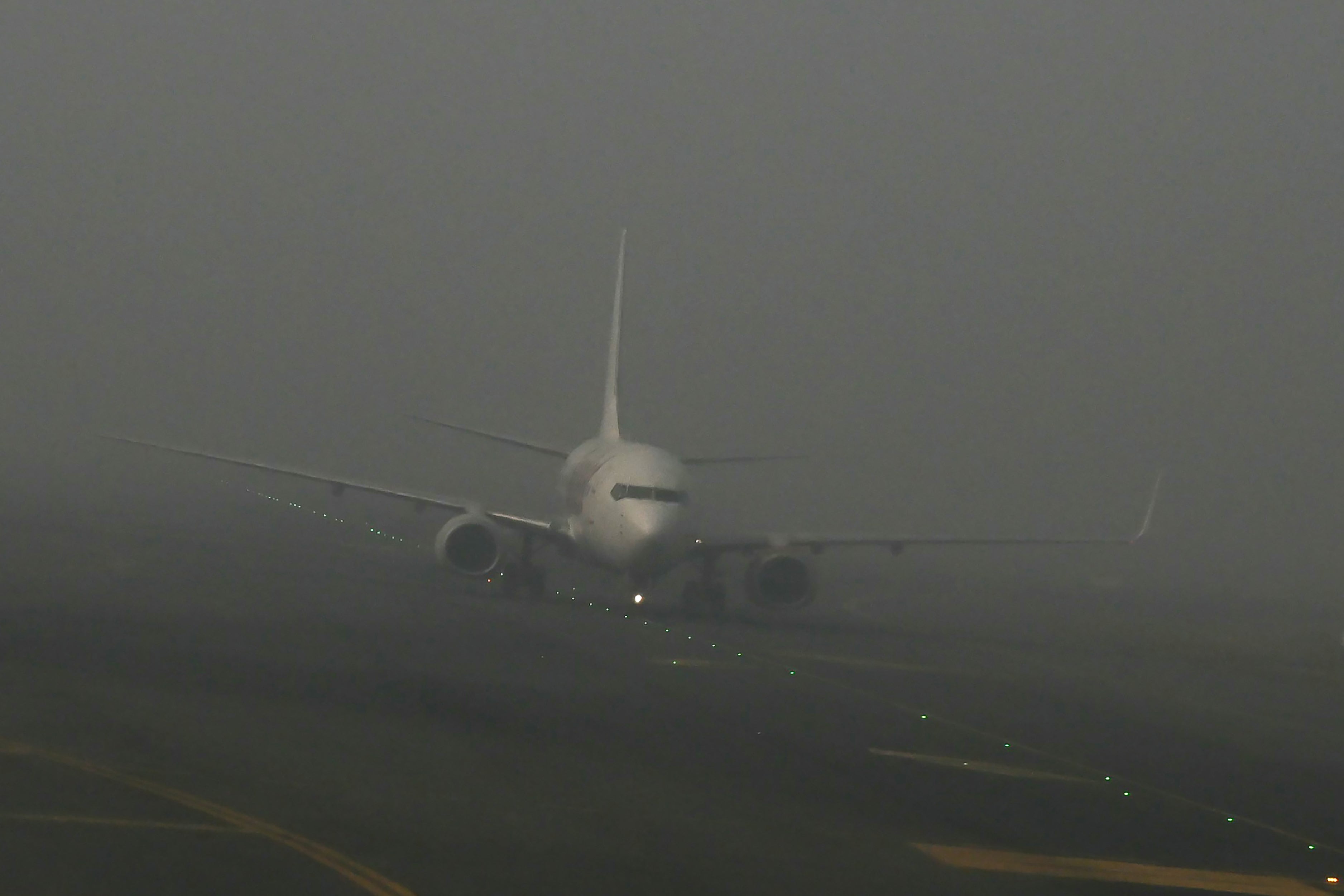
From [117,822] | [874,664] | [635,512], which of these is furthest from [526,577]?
[117,822]

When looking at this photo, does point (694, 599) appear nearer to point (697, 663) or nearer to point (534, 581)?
point (534, 581)

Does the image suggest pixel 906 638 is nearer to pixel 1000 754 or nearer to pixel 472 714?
pixel 1000 754

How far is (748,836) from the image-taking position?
14.2 m

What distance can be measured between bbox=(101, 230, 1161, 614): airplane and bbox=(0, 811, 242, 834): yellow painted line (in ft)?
74.4

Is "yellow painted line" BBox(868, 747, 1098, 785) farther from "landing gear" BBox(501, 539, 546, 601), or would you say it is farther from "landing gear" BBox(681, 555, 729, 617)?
"landing gear" BBox(501, 539, 546, 601)

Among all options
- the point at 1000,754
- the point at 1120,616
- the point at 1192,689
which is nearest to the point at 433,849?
the point at 1000,754

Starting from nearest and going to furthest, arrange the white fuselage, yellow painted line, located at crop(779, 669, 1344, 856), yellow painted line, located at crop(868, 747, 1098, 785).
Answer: yellow painted line, located at crop(779, 669, 1344, 856)
yellow painted line, located at crop(868, 747, 1098, 785)
the white fuselage

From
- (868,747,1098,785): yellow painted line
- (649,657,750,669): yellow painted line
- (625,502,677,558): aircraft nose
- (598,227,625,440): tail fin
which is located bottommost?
(868,747,1098,785): yellow painted line

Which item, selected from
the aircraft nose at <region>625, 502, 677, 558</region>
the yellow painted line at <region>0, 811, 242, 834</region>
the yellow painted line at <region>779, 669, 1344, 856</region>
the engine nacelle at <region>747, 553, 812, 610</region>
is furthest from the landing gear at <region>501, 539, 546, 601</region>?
the yellow painted line at <region>0, 811, 242, 834</region>

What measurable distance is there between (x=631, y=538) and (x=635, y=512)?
1.85ft

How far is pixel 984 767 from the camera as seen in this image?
1958cm

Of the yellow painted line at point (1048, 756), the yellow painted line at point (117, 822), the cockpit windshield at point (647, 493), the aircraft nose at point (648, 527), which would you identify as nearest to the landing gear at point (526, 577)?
the cockpit windshield at point (647, 493)

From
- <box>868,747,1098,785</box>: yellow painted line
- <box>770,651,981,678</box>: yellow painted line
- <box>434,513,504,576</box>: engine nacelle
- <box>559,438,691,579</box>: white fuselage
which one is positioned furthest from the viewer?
<box>434,513,504,576</box>: engine nacelle

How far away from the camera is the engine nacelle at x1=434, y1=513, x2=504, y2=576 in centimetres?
3856
